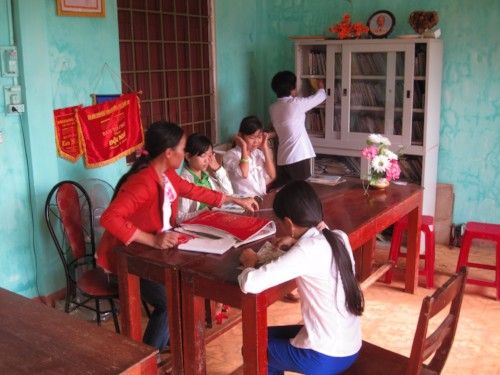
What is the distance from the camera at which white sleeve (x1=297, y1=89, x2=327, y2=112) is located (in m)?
4.65

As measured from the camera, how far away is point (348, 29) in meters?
4.75

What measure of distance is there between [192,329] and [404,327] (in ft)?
5.03

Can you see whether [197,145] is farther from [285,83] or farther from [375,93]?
[375,93]

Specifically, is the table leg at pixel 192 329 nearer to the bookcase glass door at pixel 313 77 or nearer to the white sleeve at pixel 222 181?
the white sleeve at pixel 222 181

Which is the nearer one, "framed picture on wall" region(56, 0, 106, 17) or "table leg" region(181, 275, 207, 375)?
"table leg" region(181, 275, 207, 375)

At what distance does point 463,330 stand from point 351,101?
87.3 inches

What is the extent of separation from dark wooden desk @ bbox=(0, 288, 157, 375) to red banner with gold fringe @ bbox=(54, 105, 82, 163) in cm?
204

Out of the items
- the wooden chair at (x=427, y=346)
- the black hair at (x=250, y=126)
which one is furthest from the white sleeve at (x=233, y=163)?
the wooden chair at (x=427, y=346)

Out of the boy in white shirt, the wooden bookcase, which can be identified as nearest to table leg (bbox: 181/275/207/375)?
the boy in white shirt

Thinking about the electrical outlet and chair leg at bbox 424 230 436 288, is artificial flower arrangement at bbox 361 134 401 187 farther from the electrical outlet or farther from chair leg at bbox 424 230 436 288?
the electrical outlet

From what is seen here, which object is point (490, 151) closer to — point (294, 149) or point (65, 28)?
point (294, 149)

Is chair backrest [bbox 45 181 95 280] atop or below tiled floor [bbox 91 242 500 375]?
atop

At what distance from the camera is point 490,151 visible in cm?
468

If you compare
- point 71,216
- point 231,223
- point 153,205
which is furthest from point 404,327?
point 71,216
